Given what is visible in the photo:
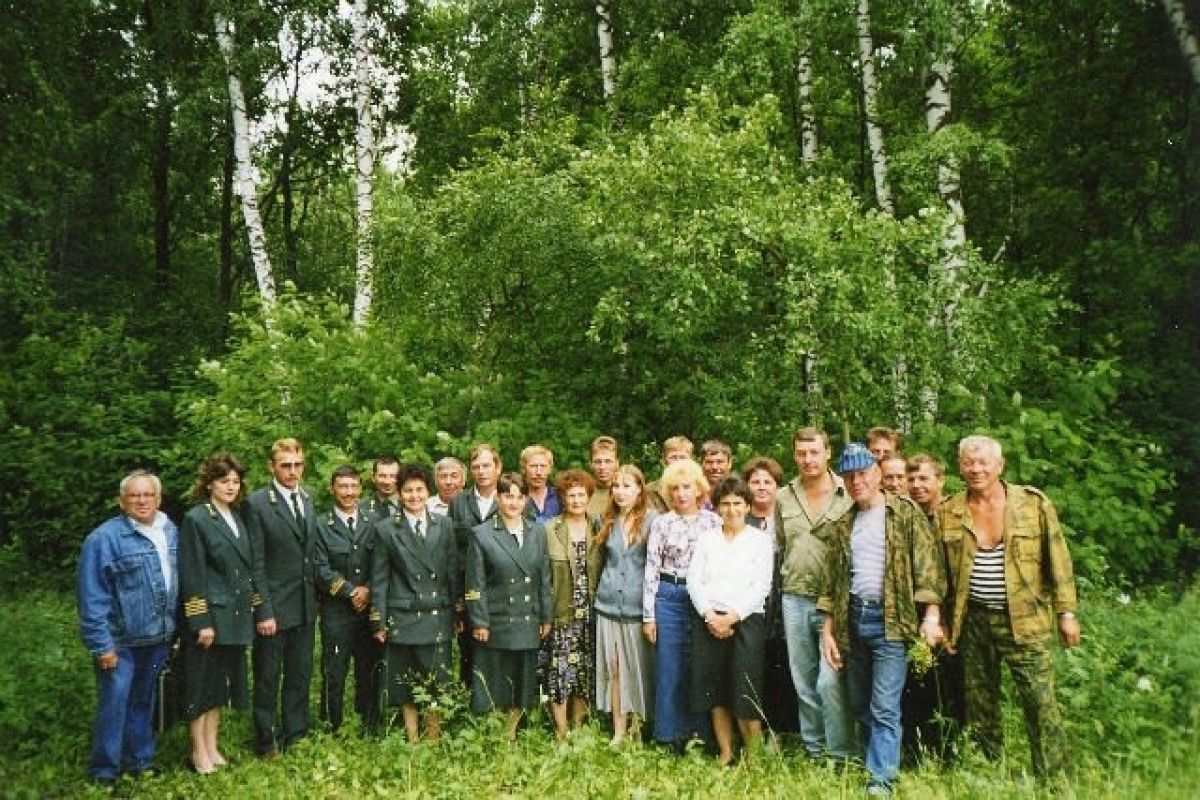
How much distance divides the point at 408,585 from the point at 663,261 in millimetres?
4043

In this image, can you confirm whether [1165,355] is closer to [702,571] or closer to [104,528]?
[702,571]

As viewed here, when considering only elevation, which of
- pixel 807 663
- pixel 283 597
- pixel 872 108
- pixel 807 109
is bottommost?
pixel 807 663

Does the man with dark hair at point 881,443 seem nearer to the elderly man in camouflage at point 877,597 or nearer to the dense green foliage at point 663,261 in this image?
the elderly man in camouflage at point 877,597

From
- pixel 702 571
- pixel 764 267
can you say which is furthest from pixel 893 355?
pixel 702 571

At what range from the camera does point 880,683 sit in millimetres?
4770

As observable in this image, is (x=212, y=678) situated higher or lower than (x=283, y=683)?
higher

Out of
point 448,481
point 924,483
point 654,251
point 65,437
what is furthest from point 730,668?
point 65,437

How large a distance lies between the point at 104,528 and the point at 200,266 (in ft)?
55.1

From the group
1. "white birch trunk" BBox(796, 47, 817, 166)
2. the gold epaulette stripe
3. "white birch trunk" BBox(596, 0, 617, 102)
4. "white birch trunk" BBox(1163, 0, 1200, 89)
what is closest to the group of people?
the gold epaulette stripe

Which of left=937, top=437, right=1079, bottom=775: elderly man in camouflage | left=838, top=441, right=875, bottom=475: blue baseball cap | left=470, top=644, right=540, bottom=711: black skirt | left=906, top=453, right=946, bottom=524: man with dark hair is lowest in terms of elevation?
left=470, top=644, right=540, bottom=711: black skirt

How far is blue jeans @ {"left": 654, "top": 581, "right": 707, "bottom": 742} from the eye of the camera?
5609 mm

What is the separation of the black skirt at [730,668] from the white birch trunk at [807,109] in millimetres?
8448

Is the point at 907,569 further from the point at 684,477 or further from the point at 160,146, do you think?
the point at 160,146

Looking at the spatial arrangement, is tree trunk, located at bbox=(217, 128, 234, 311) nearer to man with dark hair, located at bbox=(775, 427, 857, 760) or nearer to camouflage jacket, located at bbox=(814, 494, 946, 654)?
man with dark hair, located at bbox=(775, 427, 857, 760)
